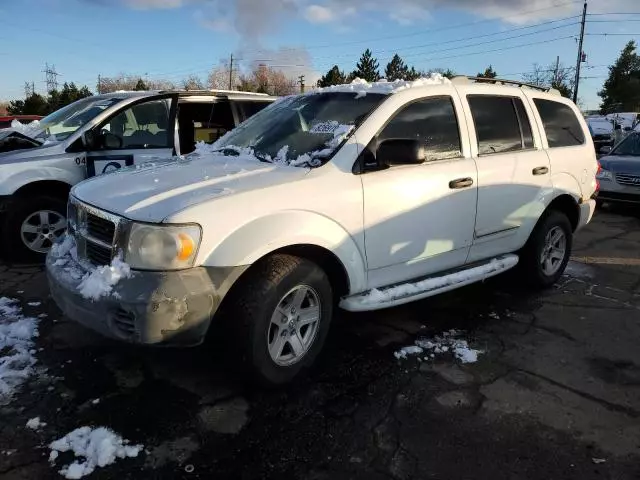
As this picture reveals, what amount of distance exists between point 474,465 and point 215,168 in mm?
2323

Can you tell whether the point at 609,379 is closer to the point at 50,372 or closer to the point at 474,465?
the point at 474,465

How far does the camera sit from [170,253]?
2.83m

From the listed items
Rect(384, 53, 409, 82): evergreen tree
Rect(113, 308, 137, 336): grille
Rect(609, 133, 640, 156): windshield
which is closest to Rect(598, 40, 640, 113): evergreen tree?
Rect(384, 53, 409, 82): evergreen tree

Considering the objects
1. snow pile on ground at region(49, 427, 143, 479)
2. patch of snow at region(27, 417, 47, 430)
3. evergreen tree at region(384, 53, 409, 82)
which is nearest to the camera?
snow pile on ground at region(49, 427, 143, 479)

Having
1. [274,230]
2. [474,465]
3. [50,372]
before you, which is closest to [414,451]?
[474,465]

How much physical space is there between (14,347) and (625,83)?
80.1 meters

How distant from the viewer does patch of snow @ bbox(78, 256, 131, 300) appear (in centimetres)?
287

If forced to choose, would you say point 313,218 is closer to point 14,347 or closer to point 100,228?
point 100,228

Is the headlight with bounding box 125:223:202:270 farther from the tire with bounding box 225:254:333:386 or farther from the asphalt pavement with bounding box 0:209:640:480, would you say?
the asphalt pavement with bounding box 0:209:640:480

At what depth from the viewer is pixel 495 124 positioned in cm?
453

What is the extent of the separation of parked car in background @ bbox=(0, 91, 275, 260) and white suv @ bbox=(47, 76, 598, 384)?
2125 mm

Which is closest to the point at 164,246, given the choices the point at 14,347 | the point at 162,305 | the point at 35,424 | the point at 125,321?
the point at 162,305

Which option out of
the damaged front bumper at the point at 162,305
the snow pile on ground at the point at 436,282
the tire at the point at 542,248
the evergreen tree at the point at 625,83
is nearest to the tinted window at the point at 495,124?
the tire at the point at 542,248

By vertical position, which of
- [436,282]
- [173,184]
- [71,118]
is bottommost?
[436,282]
